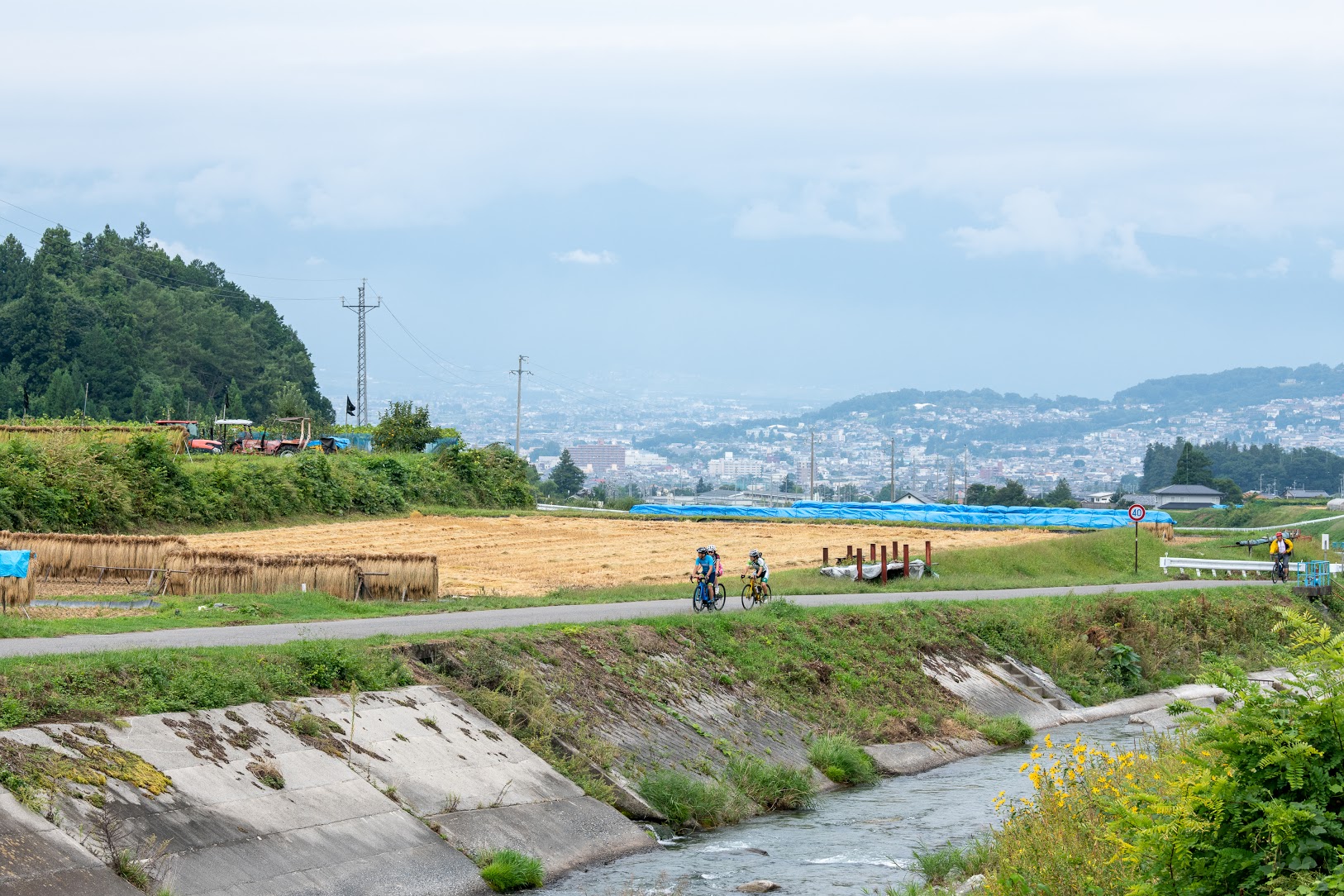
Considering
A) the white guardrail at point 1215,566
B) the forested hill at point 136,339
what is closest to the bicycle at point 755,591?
the white guardrail at point 1215,566

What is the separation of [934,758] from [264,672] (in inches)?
524

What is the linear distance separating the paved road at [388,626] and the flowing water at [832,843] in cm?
655

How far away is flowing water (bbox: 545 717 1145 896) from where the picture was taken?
1655cm

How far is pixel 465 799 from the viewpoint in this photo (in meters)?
17.6

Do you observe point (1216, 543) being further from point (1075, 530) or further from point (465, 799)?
point (465, 799)

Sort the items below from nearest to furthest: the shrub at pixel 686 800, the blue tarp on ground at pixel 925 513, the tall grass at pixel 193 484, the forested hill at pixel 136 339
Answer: the shrub at pixel 686 800 < the tall grass at pixel 193 484 < the blue tarp on ground at pixel 925 513 < the forested hill at pixel 136 339

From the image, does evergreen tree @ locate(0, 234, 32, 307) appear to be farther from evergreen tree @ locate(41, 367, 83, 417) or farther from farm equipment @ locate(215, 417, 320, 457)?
farm equipment @ locate(215, 417, 320, 457)

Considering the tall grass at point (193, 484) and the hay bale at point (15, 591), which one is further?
the tall grass at point (193, 484)

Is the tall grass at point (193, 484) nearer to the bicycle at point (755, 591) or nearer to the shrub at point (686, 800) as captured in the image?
the bicycle at point (755, 591)

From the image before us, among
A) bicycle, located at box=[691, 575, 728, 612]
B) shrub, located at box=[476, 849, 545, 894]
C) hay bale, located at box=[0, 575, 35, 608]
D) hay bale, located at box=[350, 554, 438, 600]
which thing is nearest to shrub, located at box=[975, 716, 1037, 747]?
bicycle, located at box=[691, 575, 728, 612]

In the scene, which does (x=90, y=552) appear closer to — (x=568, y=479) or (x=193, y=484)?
(x=193, y=484)

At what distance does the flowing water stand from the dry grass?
16284mm

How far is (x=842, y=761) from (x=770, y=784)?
2.63 metres

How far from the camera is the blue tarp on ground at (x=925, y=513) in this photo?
8544 centimetres
